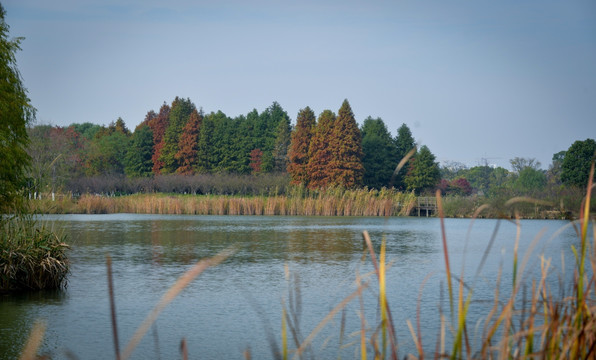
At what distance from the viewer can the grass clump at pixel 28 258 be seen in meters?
8.31

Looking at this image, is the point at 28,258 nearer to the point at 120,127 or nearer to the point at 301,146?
the point at 301,146

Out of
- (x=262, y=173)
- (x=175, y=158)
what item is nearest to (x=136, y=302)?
(x=262, y=173)

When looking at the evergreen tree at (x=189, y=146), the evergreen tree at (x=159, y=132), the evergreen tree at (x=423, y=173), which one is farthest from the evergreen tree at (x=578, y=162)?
the evergreen tree at (x=159, y=132)

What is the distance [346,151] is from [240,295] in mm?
35095

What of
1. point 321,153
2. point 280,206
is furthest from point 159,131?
point 280,206

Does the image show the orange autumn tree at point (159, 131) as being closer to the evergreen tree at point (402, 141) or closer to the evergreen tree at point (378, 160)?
the evergreen tree at point (378, 160)

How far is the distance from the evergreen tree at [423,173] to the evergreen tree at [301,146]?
24.1 ft

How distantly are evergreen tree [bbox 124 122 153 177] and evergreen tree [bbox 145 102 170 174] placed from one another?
1.86 ft

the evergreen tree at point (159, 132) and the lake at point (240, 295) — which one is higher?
the evergreen tree at point (159, 132)

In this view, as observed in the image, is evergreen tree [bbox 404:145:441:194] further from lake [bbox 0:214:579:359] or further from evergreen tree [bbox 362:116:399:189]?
lake [bbox 0:214:579:359]

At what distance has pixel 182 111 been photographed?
5631cm

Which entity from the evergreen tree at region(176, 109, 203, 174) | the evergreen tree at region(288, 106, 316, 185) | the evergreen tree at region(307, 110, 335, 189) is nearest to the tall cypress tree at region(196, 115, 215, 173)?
the evergreen tree at region(176, 109, 203, 174)

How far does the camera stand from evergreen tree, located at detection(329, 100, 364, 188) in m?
43.0

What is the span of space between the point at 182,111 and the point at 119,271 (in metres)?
46.2
